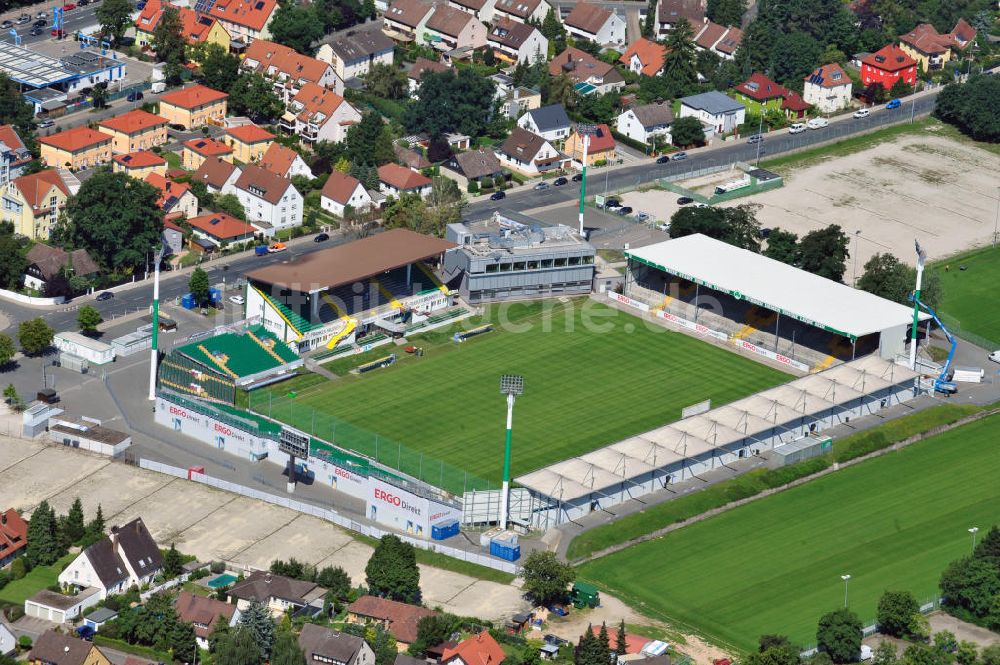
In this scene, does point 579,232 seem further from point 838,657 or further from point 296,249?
point 838,657

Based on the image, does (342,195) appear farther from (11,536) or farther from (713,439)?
(11,536)

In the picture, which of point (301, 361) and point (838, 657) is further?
point (301, 361)

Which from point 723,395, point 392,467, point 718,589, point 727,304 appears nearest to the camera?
point 718,589

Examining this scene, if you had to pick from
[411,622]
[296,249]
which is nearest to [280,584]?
[411,622]

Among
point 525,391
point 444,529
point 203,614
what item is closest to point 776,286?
point 525,391

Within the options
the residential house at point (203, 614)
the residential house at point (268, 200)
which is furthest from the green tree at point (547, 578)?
the residential house at point (268, 200)

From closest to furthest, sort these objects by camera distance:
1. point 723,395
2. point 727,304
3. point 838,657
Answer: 1. point 838,657
2. point 723,395
3. point 727,304
